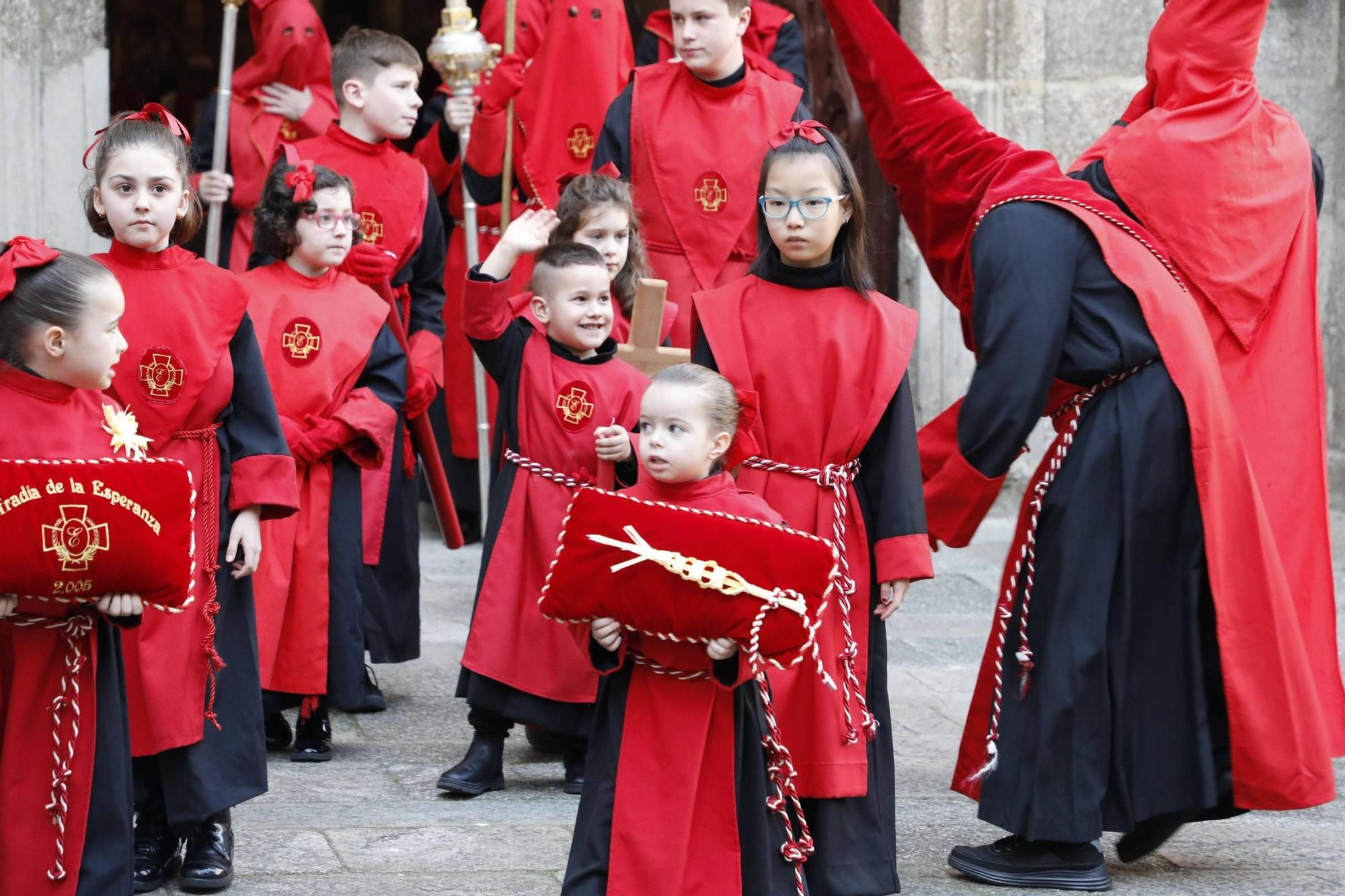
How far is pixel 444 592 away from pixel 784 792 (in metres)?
3.89

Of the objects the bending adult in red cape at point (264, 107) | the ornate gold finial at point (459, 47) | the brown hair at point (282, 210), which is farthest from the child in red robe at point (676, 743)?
the bending adult in red cape at point (264, 107)

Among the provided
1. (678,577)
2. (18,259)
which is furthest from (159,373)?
(678,577)

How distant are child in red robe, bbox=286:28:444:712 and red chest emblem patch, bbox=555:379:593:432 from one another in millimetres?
1123

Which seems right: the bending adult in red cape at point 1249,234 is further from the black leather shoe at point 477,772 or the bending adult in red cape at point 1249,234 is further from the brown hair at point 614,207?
the black leather shoe at point 477,772

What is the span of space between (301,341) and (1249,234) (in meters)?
2.45

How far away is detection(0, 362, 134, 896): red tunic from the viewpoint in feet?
11.8

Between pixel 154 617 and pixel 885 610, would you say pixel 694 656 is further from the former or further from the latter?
pixel 154 617

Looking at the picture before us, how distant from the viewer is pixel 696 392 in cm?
366

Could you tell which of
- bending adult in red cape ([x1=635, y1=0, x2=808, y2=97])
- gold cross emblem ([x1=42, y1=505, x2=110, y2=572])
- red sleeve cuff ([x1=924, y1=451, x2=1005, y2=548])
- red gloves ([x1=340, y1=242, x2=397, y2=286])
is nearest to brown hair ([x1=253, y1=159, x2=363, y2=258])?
red gloves ([x1=340, y1=242, x2=397, y2=286])

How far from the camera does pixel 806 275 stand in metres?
4.17

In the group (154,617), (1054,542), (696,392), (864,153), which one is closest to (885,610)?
(1054,542)

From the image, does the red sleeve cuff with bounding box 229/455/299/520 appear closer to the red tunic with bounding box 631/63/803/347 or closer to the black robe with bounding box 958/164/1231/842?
the black robe with bounding box 958/164/1231/842

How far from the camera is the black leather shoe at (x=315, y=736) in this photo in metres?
5.34

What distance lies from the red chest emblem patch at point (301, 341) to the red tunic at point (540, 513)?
0.62 m
